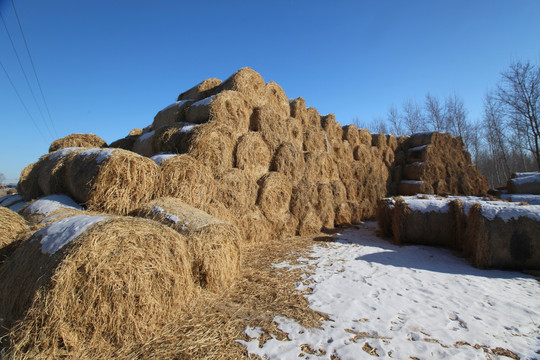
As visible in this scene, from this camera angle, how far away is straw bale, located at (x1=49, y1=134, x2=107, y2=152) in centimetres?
747

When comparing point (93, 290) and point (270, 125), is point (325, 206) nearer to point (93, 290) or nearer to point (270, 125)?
point (270, 125)

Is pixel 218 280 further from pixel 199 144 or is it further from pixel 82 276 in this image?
pixel 199 144

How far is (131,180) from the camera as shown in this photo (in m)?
4.22

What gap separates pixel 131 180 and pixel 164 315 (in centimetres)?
224

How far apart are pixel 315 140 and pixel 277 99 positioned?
212cm

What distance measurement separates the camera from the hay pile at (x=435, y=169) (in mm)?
11750

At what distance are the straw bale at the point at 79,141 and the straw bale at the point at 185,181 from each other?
4194 mm

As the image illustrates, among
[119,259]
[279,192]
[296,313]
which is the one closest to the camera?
[119,259]

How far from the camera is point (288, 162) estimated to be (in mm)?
7875

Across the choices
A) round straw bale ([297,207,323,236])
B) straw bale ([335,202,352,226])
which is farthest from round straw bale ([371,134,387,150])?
round straw bale ([297,207,323,236])

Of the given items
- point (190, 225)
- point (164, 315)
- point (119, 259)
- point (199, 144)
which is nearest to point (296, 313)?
point (164, 315)

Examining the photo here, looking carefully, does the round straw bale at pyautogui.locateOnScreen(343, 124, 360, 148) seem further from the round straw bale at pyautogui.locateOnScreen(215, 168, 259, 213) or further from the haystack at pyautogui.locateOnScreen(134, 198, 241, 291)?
the haystack at pyautogui.locateOnScreen(134, 198, 241, 291)

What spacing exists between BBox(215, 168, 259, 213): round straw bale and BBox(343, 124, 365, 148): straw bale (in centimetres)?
644

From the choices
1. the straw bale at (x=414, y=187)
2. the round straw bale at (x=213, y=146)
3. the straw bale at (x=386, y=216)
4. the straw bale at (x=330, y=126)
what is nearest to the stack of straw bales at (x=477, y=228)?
the straw bale at (x=386, y=216)
